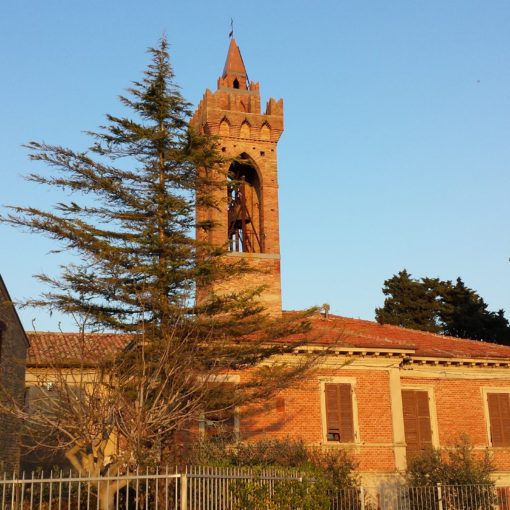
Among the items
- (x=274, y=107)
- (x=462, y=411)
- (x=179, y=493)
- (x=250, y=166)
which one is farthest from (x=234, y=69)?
(x=179, y=493)

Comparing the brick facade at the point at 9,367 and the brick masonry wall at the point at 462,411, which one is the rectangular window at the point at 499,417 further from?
the brick facade at the point at 9,367

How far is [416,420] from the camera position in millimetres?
23188

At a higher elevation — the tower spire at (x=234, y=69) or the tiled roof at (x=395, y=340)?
the tower spire at (x=234, y=69)

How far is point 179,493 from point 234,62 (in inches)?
835

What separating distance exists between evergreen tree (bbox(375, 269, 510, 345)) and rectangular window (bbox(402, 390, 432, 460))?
2073 centimetres

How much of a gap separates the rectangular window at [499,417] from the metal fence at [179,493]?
1690 millimetres

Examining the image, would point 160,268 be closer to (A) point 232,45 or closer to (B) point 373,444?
(B) point 373,444

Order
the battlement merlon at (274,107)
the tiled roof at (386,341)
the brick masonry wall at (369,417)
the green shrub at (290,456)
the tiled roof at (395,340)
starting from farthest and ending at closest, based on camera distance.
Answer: the battlement merlon at (274,107) → the tiled roof at (395,340) → the tiled roof at (386,341) → the brick masonry wall at (369,417) → the green shrub at (290,456)

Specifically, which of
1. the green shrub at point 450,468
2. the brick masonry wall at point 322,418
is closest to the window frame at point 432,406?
the green shrub at point 450,468

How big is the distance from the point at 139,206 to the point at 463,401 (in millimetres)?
13294

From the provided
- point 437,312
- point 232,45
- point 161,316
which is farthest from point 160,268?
point 437,312

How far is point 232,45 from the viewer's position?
1159 inches

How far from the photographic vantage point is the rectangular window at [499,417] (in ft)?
78.2

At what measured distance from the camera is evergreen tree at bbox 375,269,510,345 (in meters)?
43.5
